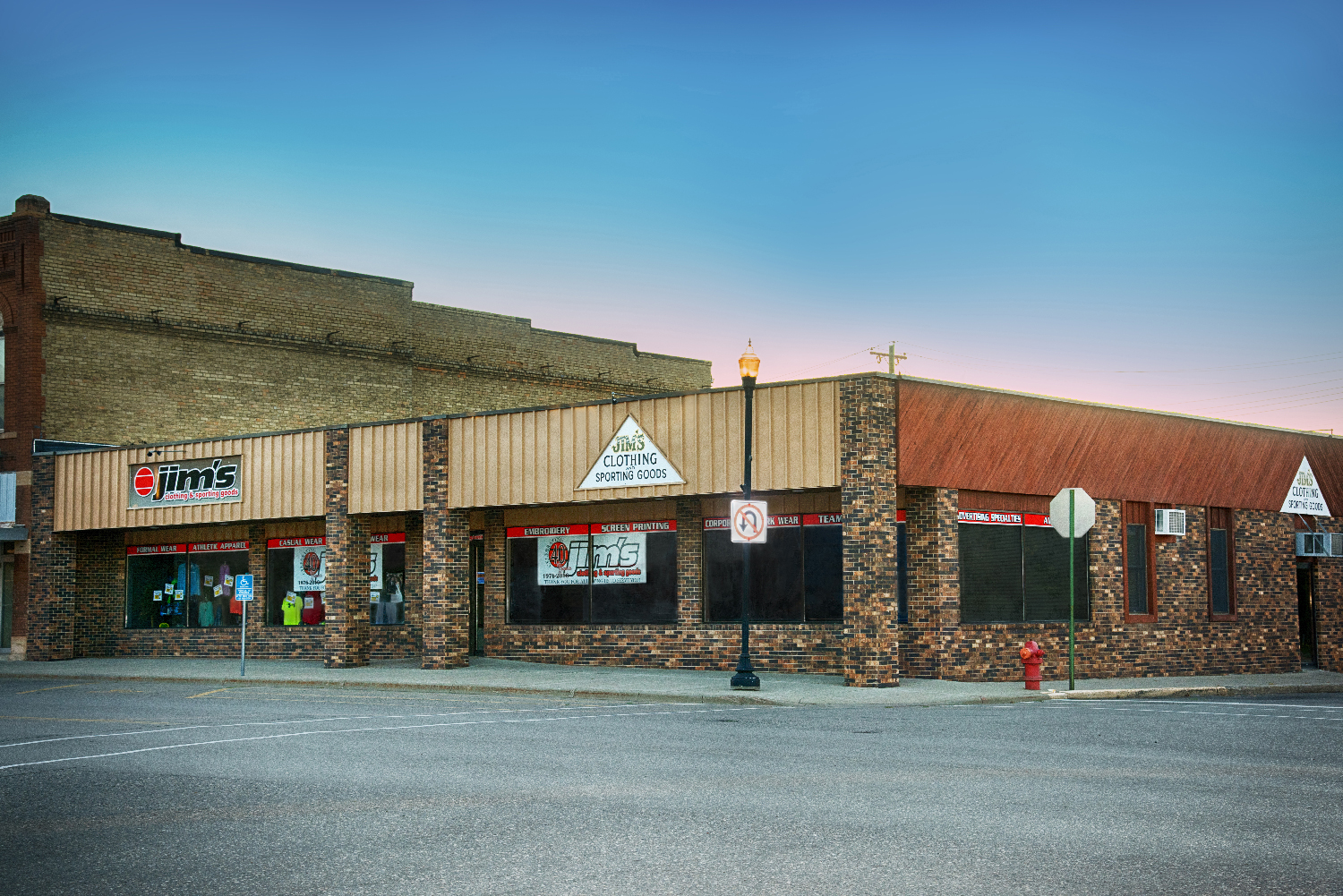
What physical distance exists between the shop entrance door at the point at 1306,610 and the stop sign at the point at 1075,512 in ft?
37.9

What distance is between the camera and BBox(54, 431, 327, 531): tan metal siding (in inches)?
1148

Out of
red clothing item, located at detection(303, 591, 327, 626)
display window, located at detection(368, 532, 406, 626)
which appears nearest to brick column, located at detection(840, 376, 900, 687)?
display window, located at detection(368, 532, 406, 626)

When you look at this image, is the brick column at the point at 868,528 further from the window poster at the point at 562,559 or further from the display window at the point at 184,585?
the display window at the point at 184,585

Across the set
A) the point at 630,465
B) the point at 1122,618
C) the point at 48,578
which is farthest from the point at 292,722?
the point at 48,578

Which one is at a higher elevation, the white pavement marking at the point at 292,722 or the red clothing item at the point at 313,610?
the red clothing item at the point at 313,610

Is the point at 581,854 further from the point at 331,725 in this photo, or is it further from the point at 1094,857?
the point at 331,725

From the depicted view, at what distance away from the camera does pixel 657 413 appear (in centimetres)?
2445

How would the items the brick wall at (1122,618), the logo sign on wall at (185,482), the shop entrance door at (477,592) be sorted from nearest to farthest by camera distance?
the brick wall at (1122,618) → the shop entrance door at (477,592) → the logo sign on wall at (185,482)

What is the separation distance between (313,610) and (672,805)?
23287mm

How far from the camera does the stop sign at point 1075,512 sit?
73.0ft

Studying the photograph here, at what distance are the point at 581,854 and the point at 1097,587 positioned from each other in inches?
780

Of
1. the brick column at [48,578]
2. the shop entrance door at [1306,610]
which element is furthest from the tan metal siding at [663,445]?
the shop entrance door at [1306,610]

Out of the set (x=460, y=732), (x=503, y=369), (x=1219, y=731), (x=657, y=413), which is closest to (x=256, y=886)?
(x=460, y=732)

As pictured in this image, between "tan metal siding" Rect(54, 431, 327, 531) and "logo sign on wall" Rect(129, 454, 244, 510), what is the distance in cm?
15
